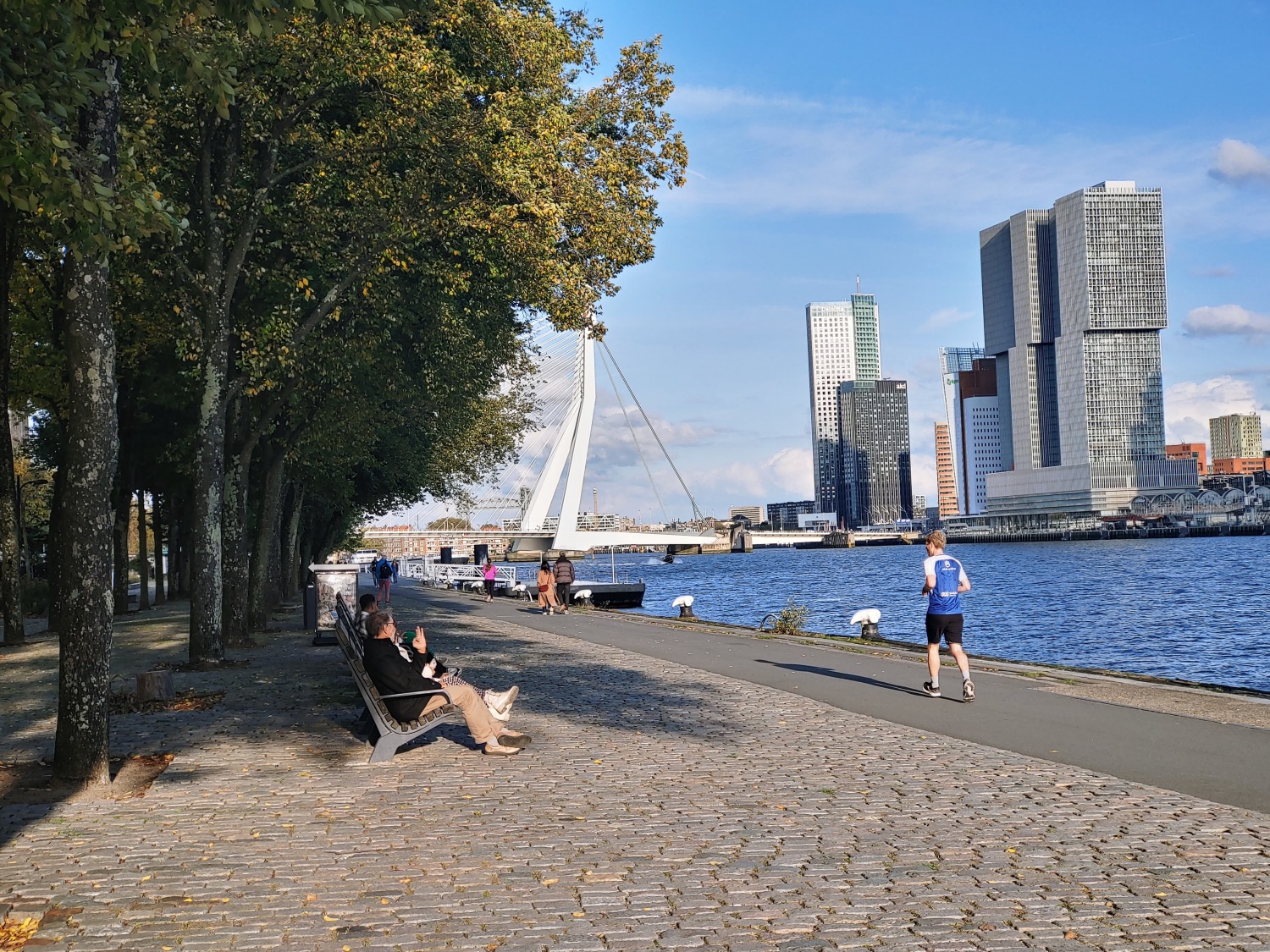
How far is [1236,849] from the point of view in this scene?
6562 mm

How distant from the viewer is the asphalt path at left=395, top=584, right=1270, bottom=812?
8.77m

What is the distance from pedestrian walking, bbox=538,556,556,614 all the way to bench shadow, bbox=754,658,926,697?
1706 centimetres

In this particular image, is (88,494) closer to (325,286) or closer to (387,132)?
(387,132)

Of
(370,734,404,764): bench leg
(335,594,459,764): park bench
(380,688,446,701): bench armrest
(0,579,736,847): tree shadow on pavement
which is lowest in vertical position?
(0,579,736,847): tree shadow on pavement

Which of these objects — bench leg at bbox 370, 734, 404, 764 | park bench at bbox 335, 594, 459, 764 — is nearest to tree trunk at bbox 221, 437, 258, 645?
park bench at bbox 335, 594, 459, 764

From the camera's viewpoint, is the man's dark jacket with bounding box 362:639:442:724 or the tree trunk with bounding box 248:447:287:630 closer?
the man's dark jacket with bounding box 362:639:442:724

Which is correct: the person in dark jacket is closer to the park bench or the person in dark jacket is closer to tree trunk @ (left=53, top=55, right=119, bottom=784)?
the park bench

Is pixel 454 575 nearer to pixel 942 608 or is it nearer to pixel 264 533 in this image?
pixel 264 533

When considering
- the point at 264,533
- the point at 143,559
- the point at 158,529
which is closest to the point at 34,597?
the point at 158,529

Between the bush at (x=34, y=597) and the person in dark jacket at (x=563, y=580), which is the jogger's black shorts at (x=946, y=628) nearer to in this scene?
the person in dark jacket at (x=563, y=580)

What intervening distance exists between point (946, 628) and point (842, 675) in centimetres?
287

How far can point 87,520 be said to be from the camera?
8984 mm

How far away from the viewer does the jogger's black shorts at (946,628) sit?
525 inches

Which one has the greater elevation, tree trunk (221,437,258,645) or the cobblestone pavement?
tree trunk (221,437,258,645)
